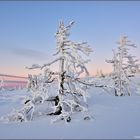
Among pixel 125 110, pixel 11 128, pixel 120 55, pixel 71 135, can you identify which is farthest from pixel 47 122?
pixel 120 55

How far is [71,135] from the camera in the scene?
355 inches

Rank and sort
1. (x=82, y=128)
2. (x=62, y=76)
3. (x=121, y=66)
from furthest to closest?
(x=121, y=66) → (x=62, y=76) → (x=82, y=128)

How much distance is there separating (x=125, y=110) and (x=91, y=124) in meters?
3.62

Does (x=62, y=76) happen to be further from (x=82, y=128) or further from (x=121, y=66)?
(x=121, y=66)

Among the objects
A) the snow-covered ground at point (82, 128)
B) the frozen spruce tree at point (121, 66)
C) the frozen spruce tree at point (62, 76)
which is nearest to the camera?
the snow-covered ground at point (82, 128)

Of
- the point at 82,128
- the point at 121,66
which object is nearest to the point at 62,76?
the point at 82,128

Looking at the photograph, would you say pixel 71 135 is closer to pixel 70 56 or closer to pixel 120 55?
pixel 70 56

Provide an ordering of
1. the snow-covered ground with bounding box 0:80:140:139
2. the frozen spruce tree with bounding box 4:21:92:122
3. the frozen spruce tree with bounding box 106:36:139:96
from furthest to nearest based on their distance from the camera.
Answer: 1. the frozen spruce tree with bounding box 106:36:139:96
2. the frozen spruce tree with bounding box 4:21:92:122
3. the snow-covered ground with bounding box 0:80:140:139

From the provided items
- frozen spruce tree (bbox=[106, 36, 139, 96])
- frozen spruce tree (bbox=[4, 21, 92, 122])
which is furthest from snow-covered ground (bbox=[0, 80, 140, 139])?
frozen spruce tree (bbox=[106, 36, 139, 96])

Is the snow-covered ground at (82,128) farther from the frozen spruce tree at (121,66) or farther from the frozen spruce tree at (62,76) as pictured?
the frozen spruce tree at (121,66)

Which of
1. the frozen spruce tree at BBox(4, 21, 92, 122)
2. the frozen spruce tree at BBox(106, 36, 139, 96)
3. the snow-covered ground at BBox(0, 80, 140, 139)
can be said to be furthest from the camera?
the frozen spruce tree at BBox(106, 36, 139, 96)

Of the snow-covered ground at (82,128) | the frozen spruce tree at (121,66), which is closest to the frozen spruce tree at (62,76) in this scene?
the snow-covered ground at (82,128)

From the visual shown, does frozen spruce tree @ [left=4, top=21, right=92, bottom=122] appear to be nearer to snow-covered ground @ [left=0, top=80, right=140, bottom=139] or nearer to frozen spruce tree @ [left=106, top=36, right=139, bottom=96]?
snow-covered ground @ [left=0, top=80, right=140, bottom=139]

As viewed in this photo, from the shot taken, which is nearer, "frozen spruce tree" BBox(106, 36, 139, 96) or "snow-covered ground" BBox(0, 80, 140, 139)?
"snow-covered ground" BBox(0, 80, 140, 139)
